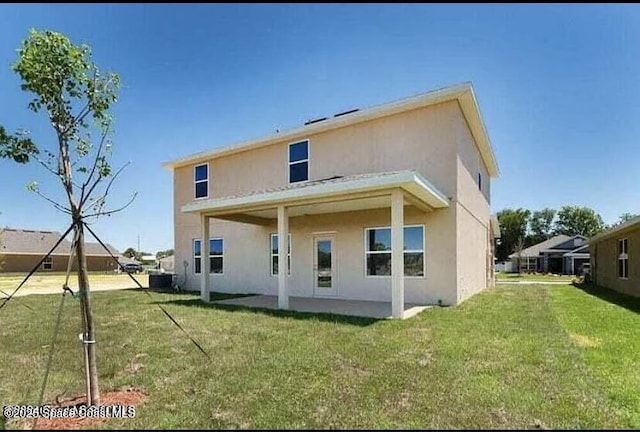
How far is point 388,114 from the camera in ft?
40.5

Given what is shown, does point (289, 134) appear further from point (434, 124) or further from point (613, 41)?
point (613, 41)

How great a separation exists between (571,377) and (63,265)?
51303 mm

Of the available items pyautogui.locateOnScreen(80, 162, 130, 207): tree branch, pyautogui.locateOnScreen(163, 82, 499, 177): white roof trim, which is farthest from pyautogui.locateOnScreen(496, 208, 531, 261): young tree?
pyautogui.locateOnScreen(80, 162, 130, 207): tree branch

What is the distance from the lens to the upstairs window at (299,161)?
46.7ft

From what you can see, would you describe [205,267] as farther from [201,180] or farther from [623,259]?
[623,259]

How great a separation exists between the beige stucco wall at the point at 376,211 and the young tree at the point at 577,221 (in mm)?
63339

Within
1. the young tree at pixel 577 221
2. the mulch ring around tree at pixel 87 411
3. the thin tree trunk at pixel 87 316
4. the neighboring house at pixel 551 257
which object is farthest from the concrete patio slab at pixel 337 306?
the young tree at pixel 577 221

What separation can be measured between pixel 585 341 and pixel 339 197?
18.6 ft

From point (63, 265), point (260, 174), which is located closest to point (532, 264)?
point (260, 174)

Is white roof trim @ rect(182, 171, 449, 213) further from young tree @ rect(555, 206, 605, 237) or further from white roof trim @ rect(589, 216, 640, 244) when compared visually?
young tree @ rect(555, 206, 605, 237)

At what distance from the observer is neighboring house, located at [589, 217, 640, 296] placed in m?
15.3

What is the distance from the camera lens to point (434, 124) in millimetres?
11695

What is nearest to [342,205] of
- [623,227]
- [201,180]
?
[201,180]

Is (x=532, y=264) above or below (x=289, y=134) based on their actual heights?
below
